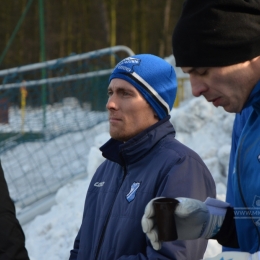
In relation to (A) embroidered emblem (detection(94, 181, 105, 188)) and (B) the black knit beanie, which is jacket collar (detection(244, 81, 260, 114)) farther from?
(A) embroidered emblem (detection(94, 181, 105, 188))

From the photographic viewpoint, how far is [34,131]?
7383mm

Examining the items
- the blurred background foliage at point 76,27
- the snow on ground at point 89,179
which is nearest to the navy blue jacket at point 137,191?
the snow on ground at point 89,179

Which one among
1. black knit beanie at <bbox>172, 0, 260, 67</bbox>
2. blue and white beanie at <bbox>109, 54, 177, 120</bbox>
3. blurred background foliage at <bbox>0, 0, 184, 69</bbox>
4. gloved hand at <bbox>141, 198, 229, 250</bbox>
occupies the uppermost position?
black knit beanie at <bbox>172, 0, 260, 67</bbox>

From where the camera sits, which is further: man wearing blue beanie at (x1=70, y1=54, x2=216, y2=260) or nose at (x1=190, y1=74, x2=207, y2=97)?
man wearing blue beanie at (x1=70, y1=54, x2=216, y2=260)

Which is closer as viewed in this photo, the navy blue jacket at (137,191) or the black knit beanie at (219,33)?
the black knit beanie at (219,33)

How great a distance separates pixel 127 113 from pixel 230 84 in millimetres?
998

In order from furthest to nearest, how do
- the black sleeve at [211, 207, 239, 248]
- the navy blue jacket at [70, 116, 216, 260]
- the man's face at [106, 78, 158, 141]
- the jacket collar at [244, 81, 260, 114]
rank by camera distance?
1. the man's face at [106, 78, 158, 141]
2. the navy blue jacket at [70, 116, 216, 260]
3. the black sleeve at [211, 207, 239, 248]
4. the jacket collar at [244, 81, 260, 114]

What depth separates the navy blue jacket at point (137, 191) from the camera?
2637mm

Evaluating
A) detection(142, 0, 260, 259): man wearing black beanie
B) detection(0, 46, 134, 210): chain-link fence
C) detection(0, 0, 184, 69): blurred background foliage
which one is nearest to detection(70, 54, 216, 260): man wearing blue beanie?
detection(142, 0, 260, 259): man wearing black beanie

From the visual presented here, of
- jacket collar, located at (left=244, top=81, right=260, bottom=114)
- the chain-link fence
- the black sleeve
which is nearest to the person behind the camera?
jacket collar, located at (left=244, top=81, right=260, bottom=114)

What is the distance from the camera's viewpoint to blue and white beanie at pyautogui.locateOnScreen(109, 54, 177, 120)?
2.99m

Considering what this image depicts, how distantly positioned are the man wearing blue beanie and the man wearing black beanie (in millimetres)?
512

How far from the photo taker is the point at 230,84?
6.61 feet

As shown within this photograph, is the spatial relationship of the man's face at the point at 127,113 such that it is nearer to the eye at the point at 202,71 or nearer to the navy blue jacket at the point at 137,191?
the navy blue jacket at the point at 137,191
